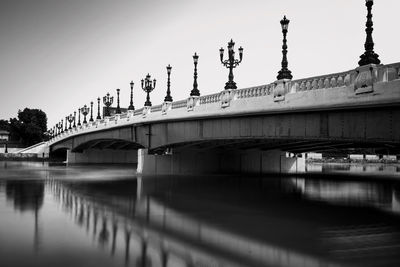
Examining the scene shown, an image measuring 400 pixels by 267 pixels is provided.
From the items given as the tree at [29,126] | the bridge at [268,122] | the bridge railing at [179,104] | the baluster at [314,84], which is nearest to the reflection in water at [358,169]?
the bridge at [268,122]

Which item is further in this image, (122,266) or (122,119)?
(122,119)

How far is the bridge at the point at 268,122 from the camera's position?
53.1 feet

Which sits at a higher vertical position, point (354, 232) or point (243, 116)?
point (243, 116)

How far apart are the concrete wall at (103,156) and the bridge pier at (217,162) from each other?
3696 centimetres

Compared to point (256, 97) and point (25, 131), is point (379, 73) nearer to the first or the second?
point (256, 97)

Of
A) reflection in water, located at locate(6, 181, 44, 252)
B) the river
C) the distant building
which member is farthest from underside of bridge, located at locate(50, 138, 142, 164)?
the distant building

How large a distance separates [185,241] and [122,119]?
33.5m

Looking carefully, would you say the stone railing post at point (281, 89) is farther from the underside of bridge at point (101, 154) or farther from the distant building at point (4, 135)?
the distant building at point (4, 135)

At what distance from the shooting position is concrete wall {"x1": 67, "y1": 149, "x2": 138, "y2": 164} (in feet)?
233

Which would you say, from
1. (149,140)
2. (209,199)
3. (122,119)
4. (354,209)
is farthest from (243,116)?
(122,119)

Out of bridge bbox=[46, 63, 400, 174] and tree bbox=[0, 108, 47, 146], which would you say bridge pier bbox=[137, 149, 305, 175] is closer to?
bridge bbox=[46, 63, 400, 174]

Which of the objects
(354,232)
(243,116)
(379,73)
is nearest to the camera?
(354,232)

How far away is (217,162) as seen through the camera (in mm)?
41875

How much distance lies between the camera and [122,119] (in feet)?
140
